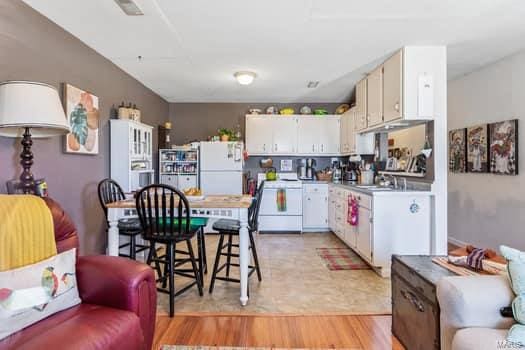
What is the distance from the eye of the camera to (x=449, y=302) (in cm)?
147

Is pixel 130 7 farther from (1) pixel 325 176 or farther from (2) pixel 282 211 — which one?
(1) pixel 325 176

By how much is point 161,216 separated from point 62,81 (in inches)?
61.3

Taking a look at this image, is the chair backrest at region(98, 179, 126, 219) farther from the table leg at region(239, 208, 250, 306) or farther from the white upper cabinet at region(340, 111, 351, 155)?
the white upper cabinet at region(340, 111, 351, 155)

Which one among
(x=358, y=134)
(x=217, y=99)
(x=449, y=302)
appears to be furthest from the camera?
(x=217, y=99)

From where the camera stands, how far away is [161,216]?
8.99 ft

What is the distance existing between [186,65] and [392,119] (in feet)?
8.28

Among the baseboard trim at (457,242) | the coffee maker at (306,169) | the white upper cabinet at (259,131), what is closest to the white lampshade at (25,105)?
the white upper cabinet at (259,131)

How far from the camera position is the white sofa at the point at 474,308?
4.44ft

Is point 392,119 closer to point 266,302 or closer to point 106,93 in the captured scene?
point 266,302

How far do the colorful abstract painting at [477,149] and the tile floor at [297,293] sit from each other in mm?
2058

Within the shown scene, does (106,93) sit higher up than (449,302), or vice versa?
(106,93)

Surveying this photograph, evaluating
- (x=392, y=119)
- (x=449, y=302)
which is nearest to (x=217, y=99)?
(x=392, y=119)

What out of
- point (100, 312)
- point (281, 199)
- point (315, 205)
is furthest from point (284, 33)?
point (315, 205)

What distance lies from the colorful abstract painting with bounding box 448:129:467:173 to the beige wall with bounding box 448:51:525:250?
0.10 m
